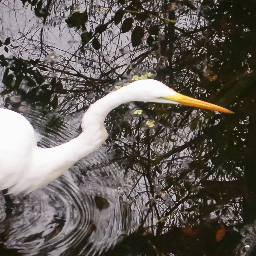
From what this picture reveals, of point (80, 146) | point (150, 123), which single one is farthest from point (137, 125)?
point (80, 146)

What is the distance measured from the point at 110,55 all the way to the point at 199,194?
Answer: 956mm

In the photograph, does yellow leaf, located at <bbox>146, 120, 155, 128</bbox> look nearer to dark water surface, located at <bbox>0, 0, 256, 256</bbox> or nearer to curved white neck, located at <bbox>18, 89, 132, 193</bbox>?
dark water surface, located at <bbox>0, 0, 256, 256</bbox>

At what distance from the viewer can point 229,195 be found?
142 centimetres

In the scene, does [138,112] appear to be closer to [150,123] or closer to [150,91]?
[150,123]

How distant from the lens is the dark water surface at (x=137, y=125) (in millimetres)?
1275

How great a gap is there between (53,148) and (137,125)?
1.75 feet

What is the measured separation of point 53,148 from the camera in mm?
1118

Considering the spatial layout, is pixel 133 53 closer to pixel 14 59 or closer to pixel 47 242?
pixel 14 59

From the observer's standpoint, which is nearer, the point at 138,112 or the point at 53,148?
the point at 53,148

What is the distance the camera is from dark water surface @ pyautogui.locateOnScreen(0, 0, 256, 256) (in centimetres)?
128

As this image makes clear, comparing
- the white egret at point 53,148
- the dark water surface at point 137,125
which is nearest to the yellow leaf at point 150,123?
the dark water surface at point 137,125

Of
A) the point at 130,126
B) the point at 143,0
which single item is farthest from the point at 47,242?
the point at 143,0

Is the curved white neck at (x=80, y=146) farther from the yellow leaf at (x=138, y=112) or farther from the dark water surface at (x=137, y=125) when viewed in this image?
the yellow leaf at (x=138, y=112)

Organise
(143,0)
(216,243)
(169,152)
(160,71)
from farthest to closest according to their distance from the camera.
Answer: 1. (143,0)
2. (160,71)
3. (169,152)
4. (216,243)
